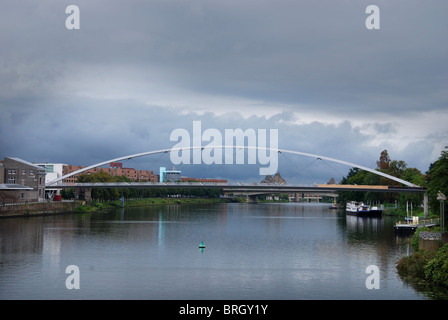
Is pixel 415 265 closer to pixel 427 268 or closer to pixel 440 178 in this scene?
pixel 427 268

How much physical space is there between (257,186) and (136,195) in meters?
54.8

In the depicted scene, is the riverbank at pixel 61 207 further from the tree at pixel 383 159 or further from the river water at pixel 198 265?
the tree at pixel 383 159

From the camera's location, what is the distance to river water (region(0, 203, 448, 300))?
90.3 ft

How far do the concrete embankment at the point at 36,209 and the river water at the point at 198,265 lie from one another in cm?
1892

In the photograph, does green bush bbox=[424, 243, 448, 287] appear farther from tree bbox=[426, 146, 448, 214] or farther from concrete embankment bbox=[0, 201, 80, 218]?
concrete embankment bbox=[0, 201, 80, 218]

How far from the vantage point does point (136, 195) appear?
13988 centimetres

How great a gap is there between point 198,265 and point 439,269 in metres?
14.7

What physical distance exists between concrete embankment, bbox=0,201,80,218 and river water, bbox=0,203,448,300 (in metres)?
18.9

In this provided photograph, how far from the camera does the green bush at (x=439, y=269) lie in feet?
90.4

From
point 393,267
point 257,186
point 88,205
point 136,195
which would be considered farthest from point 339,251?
point 136,195

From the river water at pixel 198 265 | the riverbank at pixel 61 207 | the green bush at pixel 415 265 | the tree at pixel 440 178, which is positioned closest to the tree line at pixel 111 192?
the riverbank at pixel 61 207

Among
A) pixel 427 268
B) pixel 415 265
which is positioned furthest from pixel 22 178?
pixel 427 268

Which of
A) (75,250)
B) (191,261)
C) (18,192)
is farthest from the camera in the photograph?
(18,192)
